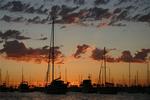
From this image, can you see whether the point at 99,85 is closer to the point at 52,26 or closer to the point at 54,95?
the point at 54,95

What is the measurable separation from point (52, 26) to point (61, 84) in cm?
3059

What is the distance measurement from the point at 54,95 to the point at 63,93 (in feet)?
32.4

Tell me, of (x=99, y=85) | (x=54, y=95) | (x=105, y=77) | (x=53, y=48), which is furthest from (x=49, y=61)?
(x=99, y=85)

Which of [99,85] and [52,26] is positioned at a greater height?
[52,26]

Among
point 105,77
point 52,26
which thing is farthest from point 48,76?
point 105,77

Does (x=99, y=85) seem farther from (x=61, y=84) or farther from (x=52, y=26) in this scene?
(x=52, y=26)

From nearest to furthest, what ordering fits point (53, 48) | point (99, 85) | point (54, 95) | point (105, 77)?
point (53, 48) < point (54, 95) < point (105, 77) < point (99, 85)

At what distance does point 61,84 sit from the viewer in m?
171

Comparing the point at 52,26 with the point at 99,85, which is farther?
the point at 99,85

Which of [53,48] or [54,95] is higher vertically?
[53,48]

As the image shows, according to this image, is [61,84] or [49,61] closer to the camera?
[49,61]

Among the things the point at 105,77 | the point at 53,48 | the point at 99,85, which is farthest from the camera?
the point at 99,85

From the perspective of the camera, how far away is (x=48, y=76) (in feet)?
503

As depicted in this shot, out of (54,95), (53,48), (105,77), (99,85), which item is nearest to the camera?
(53,48)
